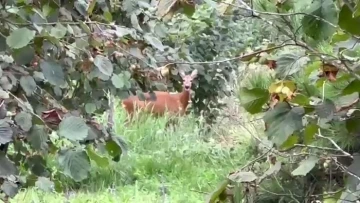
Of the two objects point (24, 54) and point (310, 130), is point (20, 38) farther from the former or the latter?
point (310, 130)

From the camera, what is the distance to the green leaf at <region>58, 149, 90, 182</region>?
4.12ft

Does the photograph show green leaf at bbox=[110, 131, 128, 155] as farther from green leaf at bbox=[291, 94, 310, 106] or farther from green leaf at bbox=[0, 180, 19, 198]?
green leaf at bbox=[291, 94, 310, 106]

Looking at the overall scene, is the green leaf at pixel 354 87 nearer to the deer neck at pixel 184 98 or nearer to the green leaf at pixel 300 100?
the green leaf at pixel 300 100

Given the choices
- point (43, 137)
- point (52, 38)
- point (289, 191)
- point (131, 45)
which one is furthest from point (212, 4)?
point (289, 191)

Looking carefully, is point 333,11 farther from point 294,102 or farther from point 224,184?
point 224,184

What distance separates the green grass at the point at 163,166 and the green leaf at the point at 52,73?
2.40m

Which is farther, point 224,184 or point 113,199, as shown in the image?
point 113,199

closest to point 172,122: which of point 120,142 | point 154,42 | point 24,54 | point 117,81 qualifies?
point 154,42

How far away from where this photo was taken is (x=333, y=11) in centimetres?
104

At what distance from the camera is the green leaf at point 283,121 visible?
3.43 feet

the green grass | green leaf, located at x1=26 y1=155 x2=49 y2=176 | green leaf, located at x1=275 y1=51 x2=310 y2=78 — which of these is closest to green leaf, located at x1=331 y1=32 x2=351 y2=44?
green leaf, located at x1=275 y1=51 x2=310 y2=78

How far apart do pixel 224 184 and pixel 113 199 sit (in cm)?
306

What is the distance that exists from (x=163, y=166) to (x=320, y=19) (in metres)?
4.05

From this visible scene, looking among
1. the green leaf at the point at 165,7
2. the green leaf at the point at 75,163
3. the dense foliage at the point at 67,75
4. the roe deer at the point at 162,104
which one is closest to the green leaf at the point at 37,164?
the dense foliage at the point at 67,75
